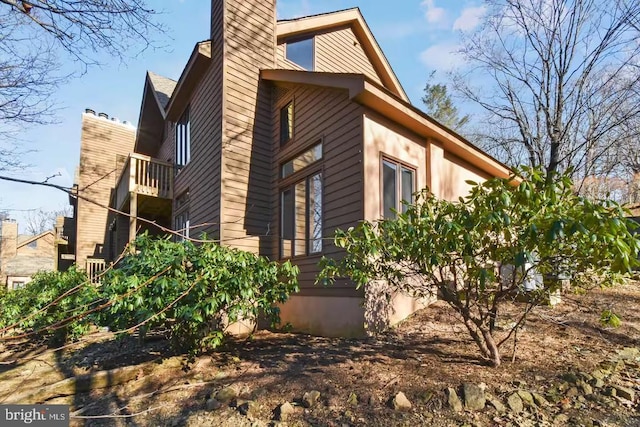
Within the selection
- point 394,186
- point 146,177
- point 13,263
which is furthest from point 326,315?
point 13,263

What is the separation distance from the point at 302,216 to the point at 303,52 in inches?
217

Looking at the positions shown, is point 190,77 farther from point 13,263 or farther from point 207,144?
point 13,263

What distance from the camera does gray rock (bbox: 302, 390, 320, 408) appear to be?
380 cm

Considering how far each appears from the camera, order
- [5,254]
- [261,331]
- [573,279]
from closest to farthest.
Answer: [573,279]
[261,331]
[5,254]

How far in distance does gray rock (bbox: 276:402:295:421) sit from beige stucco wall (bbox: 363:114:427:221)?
3.27 metres

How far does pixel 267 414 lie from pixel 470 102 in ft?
43.0

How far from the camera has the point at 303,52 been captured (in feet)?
35.1

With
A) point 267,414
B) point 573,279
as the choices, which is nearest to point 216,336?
point 267,414

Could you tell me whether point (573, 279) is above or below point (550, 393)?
above

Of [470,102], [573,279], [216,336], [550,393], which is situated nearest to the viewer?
[550,393]

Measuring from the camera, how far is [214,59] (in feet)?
29.3

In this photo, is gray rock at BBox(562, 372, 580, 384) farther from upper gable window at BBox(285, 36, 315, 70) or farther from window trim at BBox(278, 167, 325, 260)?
upper gable window at BBox(285, 36, 315, 70)

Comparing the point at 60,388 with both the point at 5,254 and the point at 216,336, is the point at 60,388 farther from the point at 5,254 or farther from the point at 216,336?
the point at 5,254

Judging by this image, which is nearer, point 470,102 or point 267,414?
point 267,414
